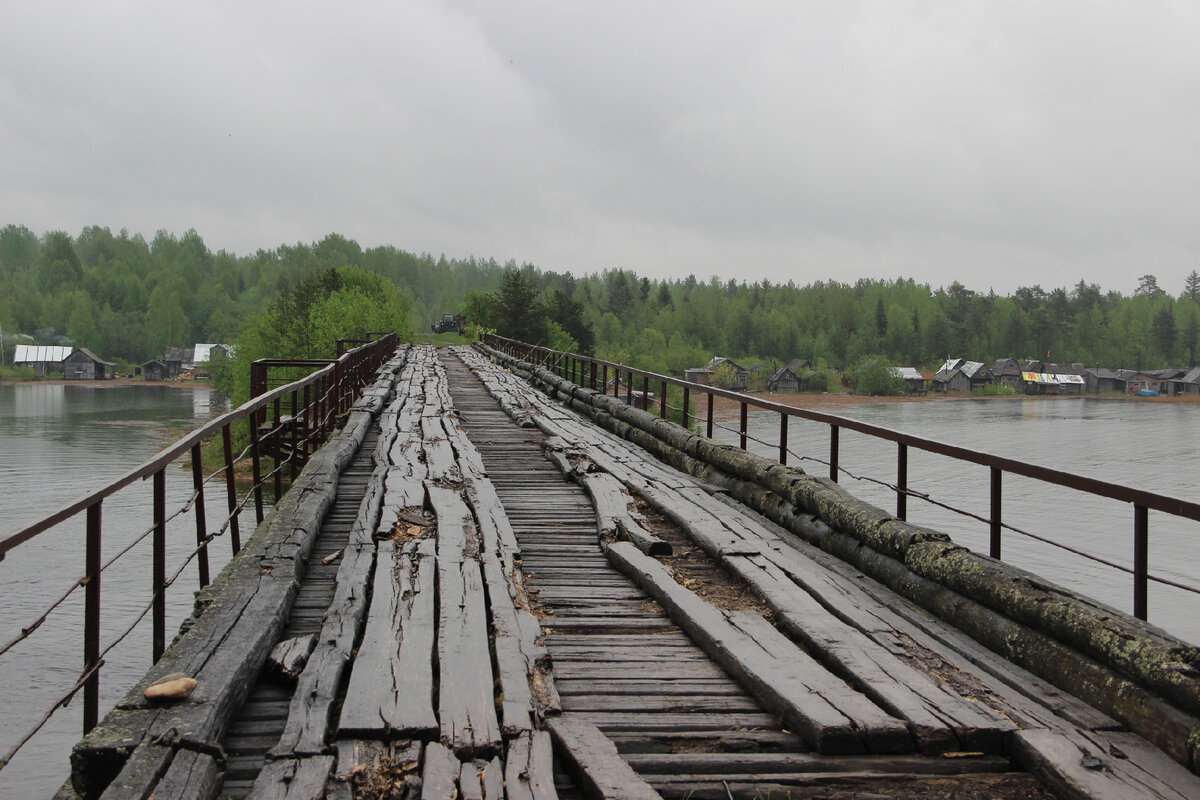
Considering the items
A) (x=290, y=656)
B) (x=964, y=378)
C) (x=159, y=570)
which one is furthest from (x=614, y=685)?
(x=964, y=378)

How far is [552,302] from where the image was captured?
7681cm

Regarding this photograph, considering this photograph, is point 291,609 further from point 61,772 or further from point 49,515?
point 61,772

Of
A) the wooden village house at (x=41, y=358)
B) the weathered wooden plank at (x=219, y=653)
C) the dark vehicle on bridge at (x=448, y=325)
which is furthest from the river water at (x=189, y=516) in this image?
the wooden village house at (x=41, y=358)

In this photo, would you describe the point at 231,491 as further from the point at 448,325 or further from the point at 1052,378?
the point at 1052,378

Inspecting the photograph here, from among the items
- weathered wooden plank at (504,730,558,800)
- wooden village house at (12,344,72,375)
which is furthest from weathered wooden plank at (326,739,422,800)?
wooden village house at (12,344,72,375)

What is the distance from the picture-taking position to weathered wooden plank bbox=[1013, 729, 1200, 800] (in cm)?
294

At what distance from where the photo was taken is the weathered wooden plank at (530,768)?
284 cm

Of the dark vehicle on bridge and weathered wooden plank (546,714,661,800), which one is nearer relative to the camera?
weathered wooden plank (546,714,661,800)

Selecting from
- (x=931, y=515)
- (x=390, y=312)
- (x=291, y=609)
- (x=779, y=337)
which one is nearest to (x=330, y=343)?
(x=390, y=312)

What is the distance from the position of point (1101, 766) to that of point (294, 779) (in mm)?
2604

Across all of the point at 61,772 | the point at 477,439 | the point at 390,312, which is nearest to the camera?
the point at 477,439

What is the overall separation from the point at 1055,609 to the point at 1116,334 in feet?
489

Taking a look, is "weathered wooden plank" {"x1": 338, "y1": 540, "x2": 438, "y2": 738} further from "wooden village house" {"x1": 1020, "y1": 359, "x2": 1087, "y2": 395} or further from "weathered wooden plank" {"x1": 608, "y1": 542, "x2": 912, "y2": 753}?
"wooden village house" {"x1": 1020, "y1": 359, "x2": 1087, "y2": 395}

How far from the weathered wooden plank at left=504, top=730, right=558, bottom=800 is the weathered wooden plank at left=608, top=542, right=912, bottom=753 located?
94 centimetres
